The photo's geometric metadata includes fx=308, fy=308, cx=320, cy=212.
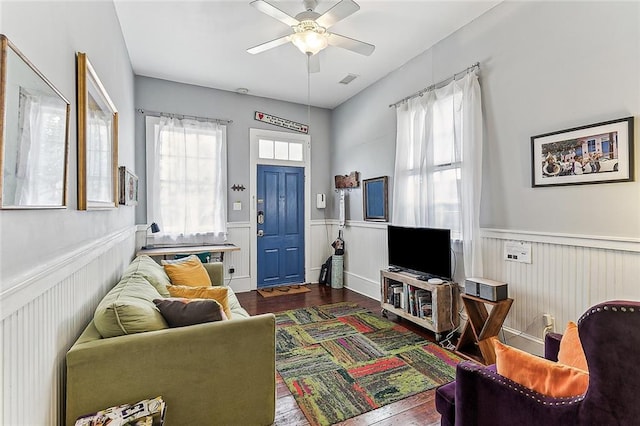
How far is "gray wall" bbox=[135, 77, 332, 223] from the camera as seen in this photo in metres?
4.24

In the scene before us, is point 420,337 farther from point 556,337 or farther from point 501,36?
point 501,36

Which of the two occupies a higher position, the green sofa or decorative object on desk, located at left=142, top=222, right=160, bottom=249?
decorative object on desk, located at left=142, top=222, right=160, bottom=249

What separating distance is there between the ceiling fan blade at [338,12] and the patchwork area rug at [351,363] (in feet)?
9.18

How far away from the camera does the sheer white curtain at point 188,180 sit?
14.0ft

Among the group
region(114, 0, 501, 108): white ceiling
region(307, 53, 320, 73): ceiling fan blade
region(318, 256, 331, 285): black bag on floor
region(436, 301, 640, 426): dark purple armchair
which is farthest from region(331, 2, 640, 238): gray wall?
region(318, 256, 331, 285): black bag on floor

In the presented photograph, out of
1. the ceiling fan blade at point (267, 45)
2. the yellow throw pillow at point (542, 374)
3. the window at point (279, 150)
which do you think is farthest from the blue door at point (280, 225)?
the yellow throw pillow at point (542, 374)

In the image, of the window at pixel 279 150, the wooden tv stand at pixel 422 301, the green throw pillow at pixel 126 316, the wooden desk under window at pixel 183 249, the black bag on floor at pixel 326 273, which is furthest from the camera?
the black bag on floor at pixel 326 273

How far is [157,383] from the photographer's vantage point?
1488 mm

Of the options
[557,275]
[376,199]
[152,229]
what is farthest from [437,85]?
[152,229]

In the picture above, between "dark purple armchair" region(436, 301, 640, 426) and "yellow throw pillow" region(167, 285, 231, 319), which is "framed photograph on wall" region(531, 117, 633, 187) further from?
"yellow throw pillow" region(167, 285, 231, 319)

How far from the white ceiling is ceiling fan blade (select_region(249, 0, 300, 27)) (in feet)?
0.96

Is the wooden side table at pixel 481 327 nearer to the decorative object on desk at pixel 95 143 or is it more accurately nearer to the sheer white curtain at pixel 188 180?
the decorative object on desk at pixel 95 143

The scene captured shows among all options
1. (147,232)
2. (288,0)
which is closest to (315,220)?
(147,232)

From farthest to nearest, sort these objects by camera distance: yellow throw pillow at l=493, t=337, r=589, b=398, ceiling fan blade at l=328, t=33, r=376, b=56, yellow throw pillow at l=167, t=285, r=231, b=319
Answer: ceiling fan blade at l=328, t=33, r=376, b=56
yellow throw pillow at l=167, t=285, r=231, b=319
yellow throw pillow at l=493, t=337, r=589, b=398
